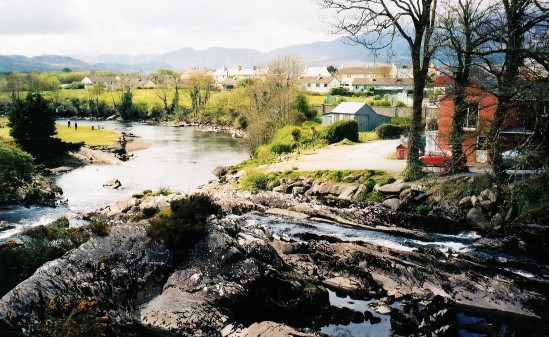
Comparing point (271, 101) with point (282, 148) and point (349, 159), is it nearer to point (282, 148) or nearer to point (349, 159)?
point (282, 148)

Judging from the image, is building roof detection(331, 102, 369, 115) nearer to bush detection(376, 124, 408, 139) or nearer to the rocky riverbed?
bush detection(376, 124, 408, 139)

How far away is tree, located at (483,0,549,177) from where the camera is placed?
1997cm

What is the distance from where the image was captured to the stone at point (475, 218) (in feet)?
78.2

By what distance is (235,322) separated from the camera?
13938 millimetres

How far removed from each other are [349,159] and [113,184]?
68.6 feet

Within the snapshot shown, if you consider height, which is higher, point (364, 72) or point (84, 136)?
point (364, 72)

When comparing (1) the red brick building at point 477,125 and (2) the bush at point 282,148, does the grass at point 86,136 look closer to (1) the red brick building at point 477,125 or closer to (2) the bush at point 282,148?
(2) the bush at point 282,148

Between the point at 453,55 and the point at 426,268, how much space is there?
12.3m

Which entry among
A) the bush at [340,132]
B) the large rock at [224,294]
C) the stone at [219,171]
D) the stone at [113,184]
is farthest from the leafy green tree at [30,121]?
the large rock at [224,294]

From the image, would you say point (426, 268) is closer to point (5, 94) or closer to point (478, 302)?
point (478, 302)

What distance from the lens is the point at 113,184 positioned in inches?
1613

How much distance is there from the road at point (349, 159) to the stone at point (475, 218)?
7.21 metres

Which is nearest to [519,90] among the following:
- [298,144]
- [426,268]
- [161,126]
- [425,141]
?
[426,268]

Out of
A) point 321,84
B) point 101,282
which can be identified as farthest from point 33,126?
point 321,84
